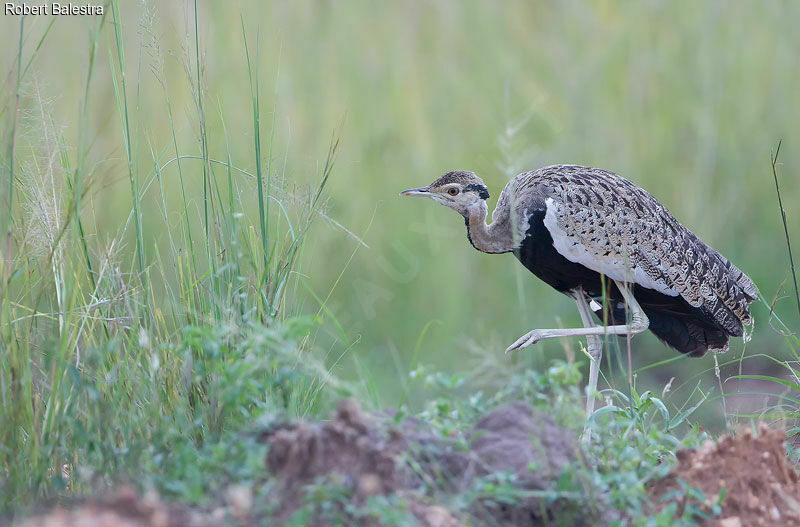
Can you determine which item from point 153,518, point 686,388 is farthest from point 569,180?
point 153,518

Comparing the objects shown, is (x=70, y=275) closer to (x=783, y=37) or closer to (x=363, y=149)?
(x=363, y=149)

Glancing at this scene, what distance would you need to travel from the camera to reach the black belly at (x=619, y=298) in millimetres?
4074

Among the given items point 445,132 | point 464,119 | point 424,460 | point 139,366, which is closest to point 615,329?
point 424,460

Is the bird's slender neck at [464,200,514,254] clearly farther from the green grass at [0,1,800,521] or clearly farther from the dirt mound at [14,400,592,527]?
the dirt mound at [14,400,592,527]

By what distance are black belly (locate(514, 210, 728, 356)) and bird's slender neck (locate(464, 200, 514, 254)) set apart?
0.08 m

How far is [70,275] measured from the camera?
2.63 metres

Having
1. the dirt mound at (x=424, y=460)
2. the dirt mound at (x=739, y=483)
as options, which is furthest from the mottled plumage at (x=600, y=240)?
the dirt mound at (x=424, y=460)

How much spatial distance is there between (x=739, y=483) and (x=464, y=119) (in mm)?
4007

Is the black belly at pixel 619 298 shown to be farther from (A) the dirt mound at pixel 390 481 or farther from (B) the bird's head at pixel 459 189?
(A) the dirt mound at pixel 390 481

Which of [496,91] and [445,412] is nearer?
[445,412]

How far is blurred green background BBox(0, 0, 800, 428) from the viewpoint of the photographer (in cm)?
544

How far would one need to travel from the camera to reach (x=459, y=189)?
4062mm

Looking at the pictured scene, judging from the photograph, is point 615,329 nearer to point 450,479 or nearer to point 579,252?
point 579,252

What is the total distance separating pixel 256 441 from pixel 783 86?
17.1ft
